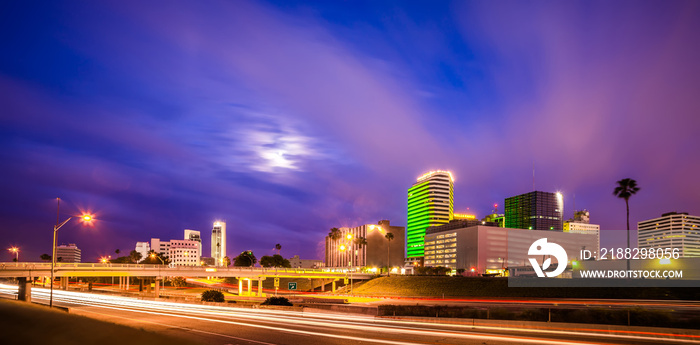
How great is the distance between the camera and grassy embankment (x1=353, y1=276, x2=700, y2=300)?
7038 centimetres

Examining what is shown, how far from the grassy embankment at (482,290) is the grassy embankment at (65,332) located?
7658 cm

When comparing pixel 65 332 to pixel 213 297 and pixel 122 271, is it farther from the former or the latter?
pixel 122 271

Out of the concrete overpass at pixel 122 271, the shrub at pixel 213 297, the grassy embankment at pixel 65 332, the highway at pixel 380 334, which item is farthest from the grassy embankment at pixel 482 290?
the grassy embankment at pixel 65 332

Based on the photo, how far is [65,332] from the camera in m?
9.35

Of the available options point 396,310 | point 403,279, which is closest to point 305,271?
point 403,279

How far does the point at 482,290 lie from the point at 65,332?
91158 mm

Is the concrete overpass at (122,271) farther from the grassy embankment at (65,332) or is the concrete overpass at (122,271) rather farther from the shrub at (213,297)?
the grassy embankment at (65,332)

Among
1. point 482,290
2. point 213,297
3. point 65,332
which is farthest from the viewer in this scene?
point 482,290

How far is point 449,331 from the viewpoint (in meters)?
25.4

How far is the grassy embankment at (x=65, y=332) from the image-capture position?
8.18 metres

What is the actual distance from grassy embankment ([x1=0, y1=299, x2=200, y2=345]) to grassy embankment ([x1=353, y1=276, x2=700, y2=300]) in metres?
76.6

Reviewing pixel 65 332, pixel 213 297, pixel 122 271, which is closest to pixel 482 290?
pixel 213 297

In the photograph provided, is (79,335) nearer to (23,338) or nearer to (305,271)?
(23,338)

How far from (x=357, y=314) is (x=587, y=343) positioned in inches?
815
